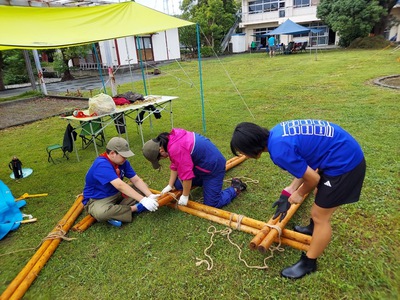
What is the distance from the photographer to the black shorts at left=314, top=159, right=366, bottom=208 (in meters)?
1.76

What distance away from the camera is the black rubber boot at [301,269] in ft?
6.80

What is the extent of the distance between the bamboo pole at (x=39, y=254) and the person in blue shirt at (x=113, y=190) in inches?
7.4

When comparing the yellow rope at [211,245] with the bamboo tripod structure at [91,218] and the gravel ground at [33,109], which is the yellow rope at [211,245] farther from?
the gravel ground at [33,109]

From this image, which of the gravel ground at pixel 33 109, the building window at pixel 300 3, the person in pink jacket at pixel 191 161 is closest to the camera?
the person in pink jacket at pixel 191 161

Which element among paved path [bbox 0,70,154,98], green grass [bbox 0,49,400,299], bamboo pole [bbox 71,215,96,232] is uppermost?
paved path [bbox 0,70,154,98]

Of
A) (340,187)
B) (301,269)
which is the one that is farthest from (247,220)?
(340,187)

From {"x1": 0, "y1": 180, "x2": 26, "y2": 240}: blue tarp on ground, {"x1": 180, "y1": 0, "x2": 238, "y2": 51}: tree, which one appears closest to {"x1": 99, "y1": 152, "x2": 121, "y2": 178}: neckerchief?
{"x1": 0, "y1": 180, "x2": 26, "y2": 240}: blue tarp on ground

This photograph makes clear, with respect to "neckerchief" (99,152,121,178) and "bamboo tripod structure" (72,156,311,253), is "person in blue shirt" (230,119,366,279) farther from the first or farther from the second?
"neckerchief" (99,152,121,178)

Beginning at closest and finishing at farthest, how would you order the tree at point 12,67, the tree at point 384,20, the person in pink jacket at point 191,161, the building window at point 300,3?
the person in pink jacket at point 191,161 → the tree at point 12,67 → the tree at point 384,20 → the building window at point 300,3

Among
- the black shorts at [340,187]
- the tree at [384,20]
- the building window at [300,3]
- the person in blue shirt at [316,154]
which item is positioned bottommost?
A: the black shorts at [340,187]

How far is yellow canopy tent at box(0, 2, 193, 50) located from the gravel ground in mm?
4515

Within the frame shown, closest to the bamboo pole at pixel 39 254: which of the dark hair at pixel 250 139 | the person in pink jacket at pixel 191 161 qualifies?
the person in pink jacket at pixel 191 161

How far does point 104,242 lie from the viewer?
269 centimetres

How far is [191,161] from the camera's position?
2738mm
